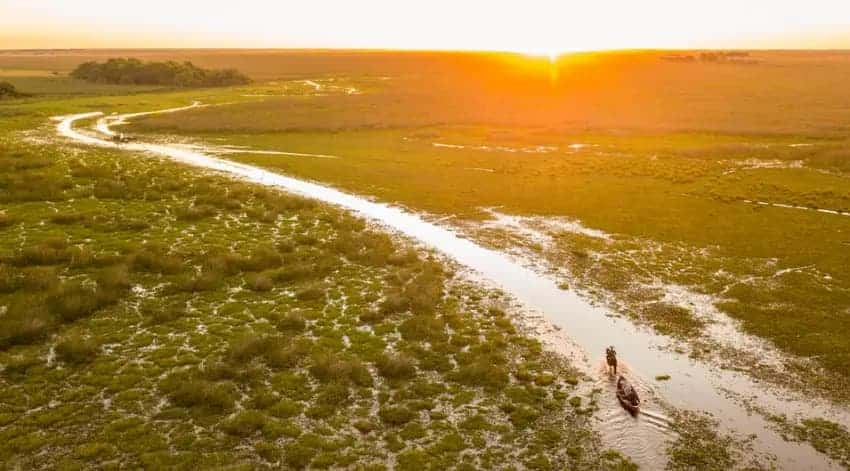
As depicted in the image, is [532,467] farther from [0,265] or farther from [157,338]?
[0,265]

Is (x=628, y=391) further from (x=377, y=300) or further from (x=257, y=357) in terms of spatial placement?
(x=257, y=357)

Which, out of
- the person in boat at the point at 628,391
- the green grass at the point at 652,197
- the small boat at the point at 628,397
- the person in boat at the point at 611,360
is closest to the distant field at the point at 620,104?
the green grass at the point at 652,197

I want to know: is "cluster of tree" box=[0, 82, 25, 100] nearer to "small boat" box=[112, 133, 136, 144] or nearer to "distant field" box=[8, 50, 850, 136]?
"distant field" box=[8, 50, 850, 136]

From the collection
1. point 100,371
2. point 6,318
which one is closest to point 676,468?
point 100,371

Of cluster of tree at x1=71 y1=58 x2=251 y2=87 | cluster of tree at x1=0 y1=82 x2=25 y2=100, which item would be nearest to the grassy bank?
cluster of tree at x1=0 y1=82 x2=25 y2=100

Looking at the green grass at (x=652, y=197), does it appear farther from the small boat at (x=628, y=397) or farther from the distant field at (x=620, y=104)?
the distant field at (x=620, y=104)

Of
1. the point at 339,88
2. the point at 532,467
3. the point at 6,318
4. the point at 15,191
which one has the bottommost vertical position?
the point at 532,467
